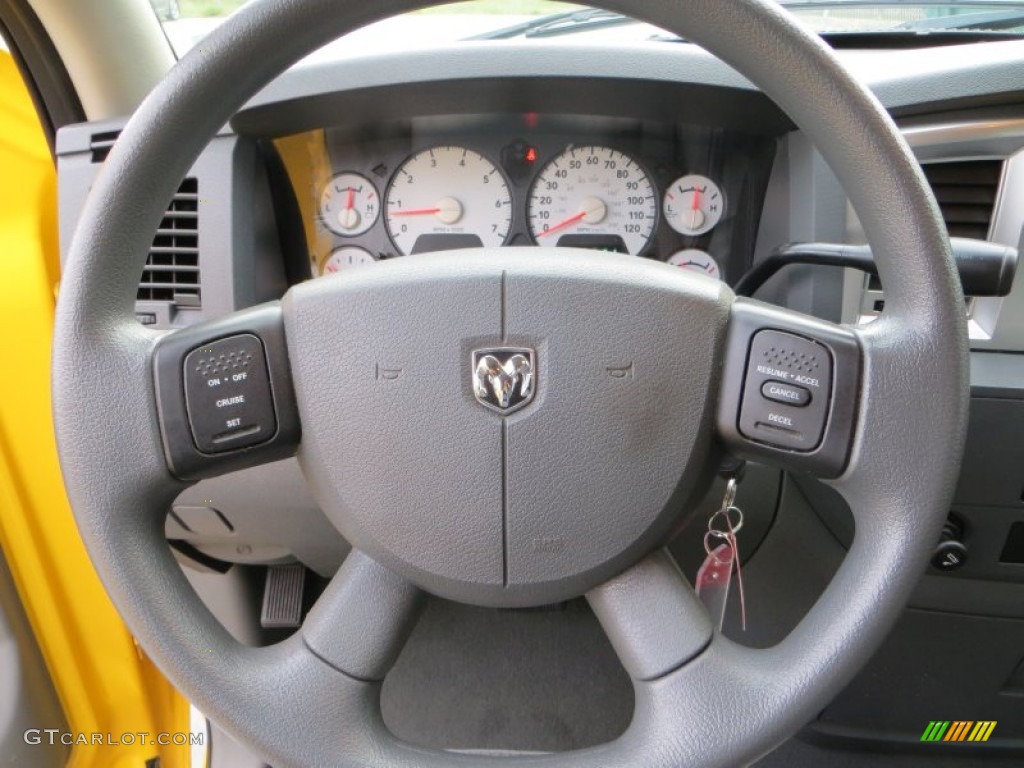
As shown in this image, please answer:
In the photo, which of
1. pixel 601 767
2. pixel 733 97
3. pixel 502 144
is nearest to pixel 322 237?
pixel 502 144

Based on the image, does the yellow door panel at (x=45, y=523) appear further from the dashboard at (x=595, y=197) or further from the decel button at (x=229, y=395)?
the decel button at (x=229, y=395)

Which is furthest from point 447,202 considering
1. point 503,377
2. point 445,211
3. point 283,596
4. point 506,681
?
point 506,681

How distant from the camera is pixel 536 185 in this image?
127cm

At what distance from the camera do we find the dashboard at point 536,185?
1229 mm

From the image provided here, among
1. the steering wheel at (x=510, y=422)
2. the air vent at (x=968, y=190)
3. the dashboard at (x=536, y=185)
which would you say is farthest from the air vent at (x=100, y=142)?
the air vent at (x=968, y=190)

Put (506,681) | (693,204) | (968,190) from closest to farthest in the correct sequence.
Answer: (968,190)
(693,204)
(506,681)

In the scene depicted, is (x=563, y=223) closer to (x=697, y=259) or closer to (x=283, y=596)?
(x=697, y=259)

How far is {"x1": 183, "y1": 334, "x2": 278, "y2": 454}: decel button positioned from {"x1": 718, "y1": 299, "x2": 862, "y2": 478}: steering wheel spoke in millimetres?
374

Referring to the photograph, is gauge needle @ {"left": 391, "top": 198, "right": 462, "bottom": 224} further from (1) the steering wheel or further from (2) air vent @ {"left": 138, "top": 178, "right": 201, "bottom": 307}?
(1) the steering wheel

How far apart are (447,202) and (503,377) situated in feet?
2.06

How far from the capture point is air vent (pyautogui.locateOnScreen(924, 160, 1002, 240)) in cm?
110

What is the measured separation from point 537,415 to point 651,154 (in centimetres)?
67

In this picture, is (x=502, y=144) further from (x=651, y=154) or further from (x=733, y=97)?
(x=733, y=97)

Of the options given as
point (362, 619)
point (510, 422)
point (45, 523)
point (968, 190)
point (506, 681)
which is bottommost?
point (506, 681)
